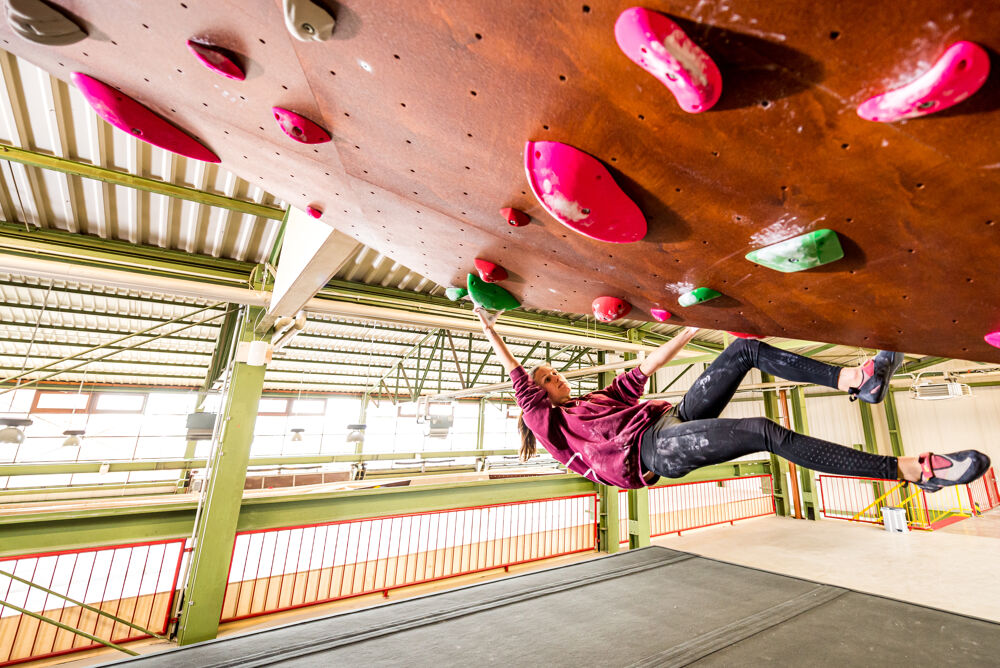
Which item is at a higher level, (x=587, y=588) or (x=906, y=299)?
(x=906, y=299)

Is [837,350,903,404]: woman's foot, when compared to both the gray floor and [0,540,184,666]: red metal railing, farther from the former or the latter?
[0,540,184,666]: red metal railing

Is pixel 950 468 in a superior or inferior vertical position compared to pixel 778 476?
superior

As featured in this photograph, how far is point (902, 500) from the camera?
31.2 ft

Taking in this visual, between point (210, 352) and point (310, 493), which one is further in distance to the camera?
point (210, 352)

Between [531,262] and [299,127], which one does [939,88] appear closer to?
[531,262]

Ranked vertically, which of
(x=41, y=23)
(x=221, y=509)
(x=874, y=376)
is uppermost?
(x=41, y=23)

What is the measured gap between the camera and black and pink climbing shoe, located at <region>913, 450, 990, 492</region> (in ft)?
4.12

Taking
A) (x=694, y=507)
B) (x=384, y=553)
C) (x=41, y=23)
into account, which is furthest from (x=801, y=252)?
(x=694, y=507)

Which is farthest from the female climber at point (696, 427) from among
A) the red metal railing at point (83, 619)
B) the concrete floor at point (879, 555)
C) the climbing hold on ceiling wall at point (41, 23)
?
the concrete floor at point (879, 555)

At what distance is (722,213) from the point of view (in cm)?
88

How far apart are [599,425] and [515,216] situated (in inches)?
49.8

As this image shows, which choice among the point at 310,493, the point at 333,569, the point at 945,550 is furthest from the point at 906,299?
the point at 945,550

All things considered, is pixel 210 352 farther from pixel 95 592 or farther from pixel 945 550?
pixel 945 550

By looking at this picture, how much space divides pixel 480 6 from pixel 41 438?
721 inches
